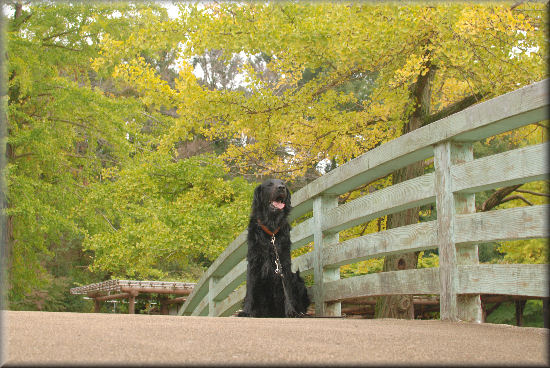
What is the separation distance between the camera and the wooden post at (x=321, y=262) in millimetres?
5152

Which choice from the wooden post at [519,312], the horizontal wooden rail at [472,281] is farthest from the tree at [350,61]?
the wooden post at [519,312]

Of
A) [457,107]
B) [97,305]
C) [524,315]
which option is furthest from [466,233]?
[97,305]

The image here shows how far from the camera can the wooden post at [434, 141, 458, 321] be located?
341 centimetres

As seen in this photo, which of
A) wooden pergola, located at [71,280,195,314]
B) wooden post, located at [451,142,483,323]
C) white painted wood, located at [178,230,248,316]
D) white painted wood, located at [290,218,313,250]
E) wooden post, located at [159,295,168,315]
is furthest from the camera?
wooden post, located at [159,295,168,315]

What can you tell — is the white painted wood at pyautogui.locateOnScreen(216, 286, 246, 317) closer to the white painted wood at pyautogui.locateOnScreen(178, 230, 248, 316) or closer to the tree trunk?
the white painted wood at pyautogui.locateOnScreen(178, 230, 248, 316)

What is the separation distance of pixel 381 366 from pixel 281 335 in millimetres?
735

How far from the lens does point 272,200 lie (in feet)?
17.0

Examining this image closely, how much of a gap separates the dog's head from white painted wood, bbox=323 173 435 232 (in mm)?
420

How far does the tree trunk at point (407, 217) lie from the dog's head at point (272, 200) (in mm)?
3055

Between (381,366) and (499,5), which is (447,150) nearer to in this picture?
(381,366)

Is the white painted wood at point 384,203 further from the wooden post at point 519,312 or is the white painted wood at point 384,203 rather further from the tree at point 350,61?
the wooden post at point 519,312

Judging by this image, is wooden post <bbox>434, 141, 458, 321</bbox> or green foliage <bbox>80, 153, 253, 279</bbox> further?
green foliage <bbox>80, 153, 253, 279</bbox>

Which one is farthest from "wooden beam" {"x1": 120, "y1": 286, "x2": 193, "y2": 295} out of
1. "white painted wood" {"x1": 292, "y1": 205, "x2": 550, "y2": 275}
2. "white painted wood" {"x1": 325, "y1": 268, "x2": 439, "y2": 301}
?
"white painted wood" {"x1": 292, "y1": 205, "x2": 550, "y2": 275}

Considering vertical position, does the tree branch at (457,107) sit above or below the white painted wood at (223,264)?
above
